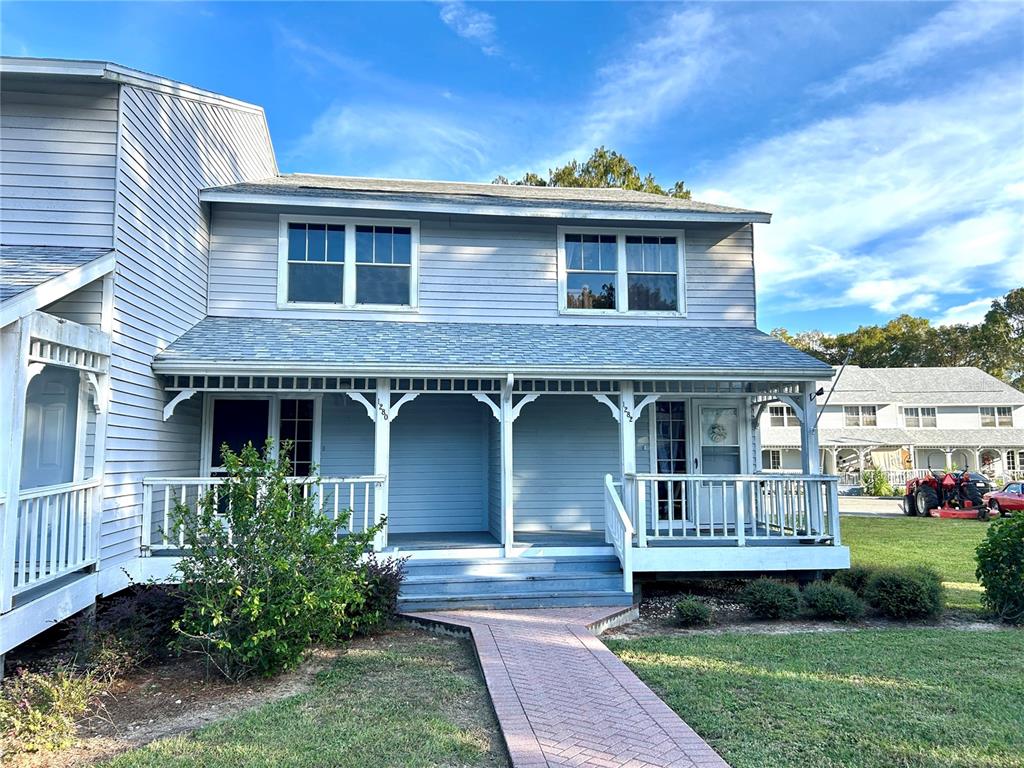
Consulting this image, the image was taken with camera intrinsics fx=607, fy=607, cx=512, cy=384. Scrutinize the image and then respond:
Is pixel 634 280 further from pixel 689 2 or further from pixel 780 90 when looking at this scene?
pixel 780 90

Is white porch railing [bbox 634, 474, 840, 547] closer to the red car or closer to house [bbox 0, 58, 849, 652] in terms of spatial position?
house [bbox 0, 58, 849, 652]

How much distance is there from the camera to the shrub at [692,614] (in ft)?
23.6

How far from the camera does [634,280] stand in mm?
10750

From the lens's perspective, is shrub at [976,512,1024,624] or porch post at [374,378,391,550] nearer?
shrub at [976,512,1024,624]

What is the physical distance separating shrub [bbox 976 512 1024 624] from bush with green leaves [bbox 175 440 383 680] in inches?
301

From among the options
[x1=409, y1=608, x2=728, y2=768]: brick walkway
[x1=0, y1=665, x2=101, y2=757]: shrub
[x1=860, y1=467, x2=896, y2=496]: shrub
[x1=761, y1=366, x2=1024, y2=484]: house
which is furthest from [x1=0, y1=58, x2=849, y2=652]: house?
[x1=761, y1=366, x2=1024, y2=484]: house

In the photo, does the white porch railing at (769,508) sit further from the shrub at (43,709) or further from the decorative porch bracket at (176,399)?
the shrub at (43,709)

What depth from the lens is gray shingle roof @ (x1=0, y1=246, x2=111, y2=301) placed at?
527cm

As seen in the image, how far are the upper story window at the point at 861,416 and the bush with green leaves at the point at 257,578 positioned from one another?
38307 mm

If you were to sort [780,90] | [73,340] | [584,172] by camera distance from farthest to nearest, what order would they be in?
[584,172]
[780,90]
[73,340]

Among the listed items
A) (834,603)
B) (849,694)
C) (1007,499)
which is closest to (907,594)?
(834,603)

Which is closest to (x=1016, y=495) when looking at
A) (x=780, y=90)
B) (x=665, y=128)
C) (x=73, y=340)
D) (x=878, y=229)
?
(x=780, y=90)

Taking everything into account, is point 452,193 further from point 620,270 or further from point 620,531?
point 620,531

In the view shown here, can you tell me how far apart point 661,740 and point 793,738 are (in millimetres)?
907
